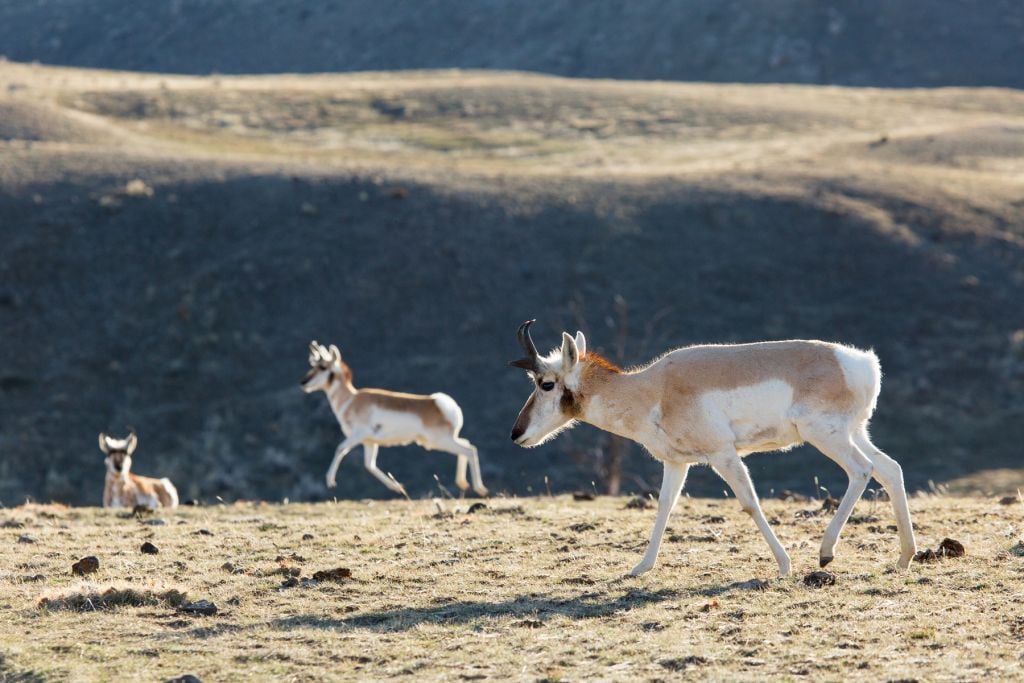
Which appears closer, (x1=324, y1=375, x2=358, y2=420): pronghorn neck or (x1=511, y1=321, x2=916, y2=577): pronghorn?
(x1=511, y1=321, x2=916, y2=577): pronghorn

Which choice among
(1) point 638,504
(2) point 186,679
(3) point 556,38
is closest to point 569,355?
(1) point 638,504

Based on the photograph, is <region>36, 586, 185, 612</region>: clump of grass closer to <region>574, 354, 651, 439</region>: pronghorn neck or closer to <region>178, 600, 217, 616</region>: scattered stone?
<region>178, 600, 217, 616</region>: scattered stone

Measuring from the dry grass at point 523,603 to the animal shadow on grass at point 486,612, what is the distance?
31 millimetres

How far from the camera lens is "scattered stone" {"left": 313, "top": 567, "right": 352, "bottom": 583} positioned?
39.9 ft

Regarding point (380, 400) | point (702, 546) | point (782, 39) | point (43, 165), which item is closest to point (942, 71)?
point (782, 39)

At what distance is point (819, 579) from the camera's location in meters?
11.1

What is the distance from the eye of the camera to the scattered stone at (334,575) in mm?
12164

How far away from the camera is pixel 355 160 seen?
191ft

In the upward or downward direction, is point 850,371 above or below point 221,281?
below

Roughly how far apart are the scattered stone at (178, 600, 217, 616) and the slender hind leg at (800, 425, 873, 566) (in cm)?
545

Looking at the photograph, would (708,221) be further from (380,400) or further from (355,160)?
(380,400)

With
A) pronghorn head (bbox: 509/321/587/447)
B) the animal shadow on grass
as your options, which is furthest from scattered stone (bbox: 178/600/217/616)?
pronghorn head (bbox: 509/321/587/447)

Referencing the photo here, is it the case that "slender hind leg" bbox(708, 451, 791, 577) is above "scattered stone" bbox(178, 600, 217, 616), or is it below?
above

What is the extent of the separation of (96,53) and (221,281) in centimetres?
11804
